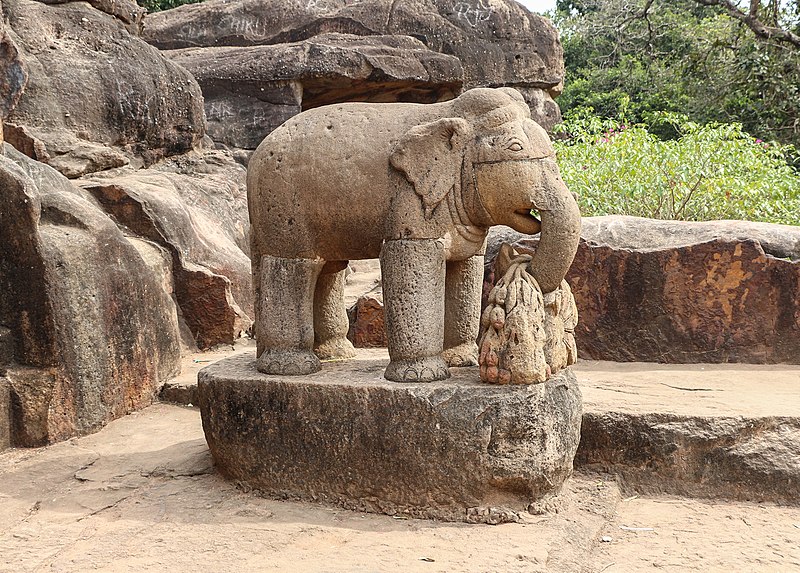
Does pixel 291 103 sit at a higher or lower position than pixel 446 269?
higher

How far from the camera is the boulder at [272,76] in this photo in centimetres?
1046

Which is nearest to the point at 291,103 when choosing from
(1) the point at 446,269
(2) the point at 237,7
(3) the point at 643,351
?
(2) the point at 237,7

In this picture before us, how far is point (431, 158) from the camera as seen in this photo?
11.1 feet

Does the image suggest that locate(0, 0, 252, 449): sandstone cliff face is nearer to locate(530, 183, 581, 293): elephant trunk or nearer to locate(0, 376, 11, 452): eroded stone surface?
locate(0, 376, 11, 452): eroded stone surface

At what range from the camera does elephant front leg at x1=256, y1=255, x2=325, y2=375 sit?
3646mm

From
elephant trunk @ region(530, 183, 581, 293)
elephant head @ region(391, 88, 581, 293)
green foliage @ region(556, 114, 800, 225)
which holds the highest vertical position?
green foliage @ region(556, 114, 800, 225)

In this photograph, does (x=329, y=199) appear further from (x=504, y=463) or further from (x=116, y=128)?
(x=116, y=128)

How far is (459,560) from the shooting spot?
118 inches

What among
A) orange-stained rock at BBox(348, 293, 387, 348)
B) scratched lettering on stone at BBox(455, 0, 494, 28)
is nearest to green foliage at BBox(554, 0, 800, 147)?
scratched lettering on stone at BBox(455, 0, 494, 28)

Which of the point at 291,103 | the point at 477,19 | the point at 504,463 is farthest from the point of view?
the point at 477,19

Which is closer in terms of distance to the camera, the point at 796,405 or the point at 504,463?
the point at 504,463

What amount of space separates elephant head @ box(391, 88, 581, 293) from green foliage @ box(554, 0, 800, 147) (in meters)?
8.71

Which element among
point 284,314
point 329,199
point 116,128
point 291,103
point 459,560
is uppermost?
point 291,103

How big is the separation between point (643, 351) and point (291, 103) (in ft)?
21.6
